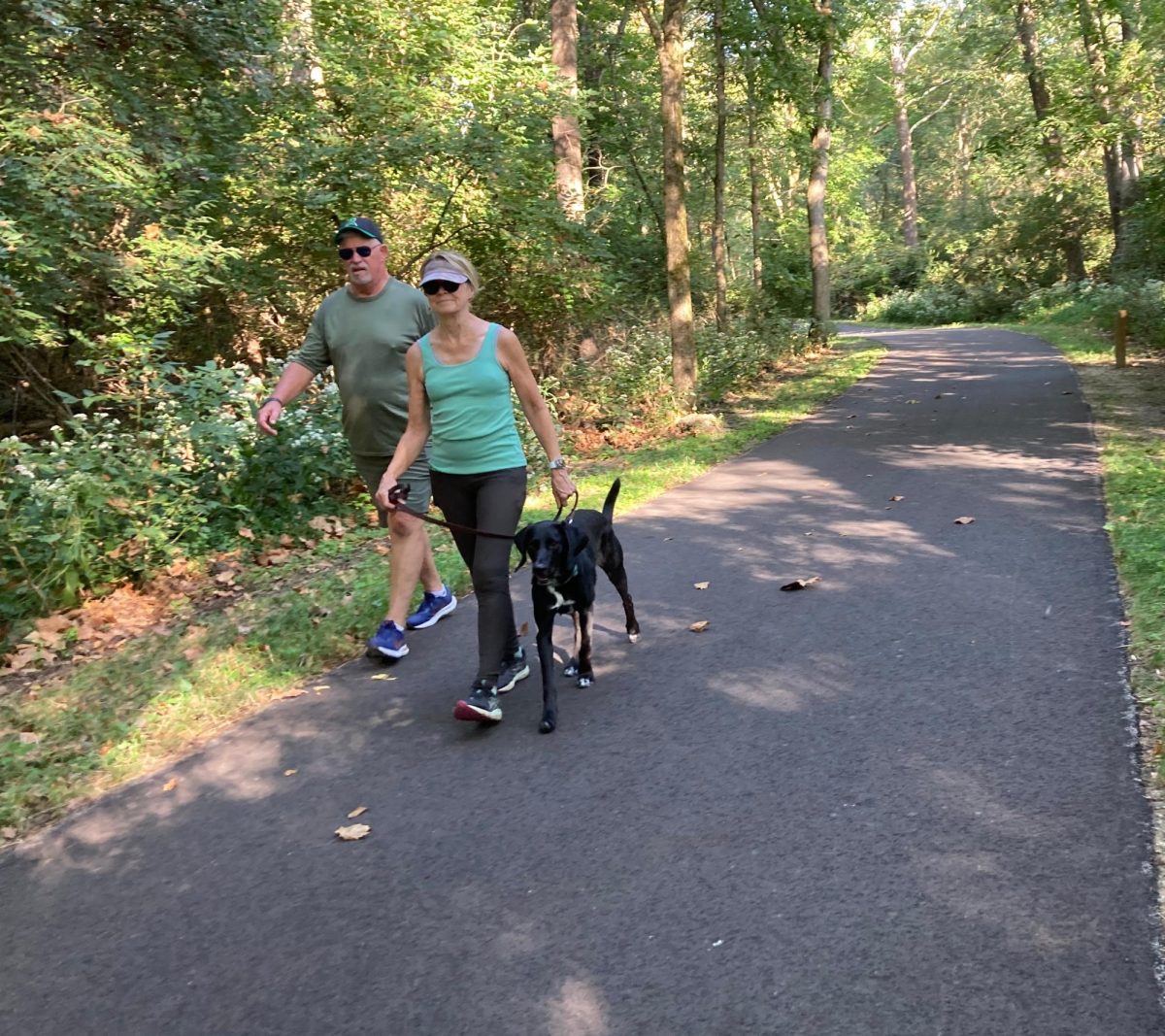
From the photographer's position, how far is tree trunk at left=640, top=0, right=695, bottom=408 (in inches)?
568

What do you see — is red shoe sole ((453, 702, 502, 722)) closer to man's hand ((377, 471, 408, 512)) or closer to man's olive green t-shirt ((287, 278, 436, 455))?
man's hand ((377, 471, 408, 512))

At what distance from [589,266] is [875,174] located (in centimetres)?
5790

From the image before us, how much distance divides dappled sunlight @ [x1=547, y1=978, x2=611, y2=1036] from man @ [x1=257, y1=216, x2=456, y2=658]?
3010 mm

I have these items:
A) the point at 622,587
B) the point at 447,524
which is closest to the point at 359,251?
the point at 447,524

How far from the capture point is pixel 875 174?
65438mm

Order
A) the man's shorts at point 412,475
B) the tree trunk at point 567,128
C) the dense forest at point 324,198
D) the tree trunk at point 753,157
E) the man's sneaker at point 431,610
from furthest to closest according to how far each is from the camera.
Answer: the tree trunk at point 753,157
the tree trunk at point 567,128
the dense forest at point 324,198
the man's sneaker at point 431,610
the man's shorts at point 412,475

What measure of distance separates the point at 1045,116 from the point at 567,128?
9240 millimetres

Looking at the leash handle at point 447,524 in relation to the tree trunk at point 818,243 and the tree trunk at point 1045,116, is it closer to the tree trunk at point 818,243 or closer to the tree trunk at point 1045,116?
the tree trunk at point 1045,116

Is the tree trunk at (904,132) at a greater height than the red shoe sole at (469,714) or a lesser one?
greater

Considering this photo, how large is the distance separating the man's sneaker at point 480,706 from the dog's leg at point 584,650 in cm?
60

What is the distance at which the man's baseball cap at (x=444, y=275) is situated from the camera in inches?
166

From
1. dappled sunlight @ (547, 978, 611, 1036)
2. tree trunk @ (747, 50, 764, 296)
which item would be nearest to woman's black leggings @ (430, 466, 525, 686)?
dappled sunlight @ (547, 978, 611, 1036)

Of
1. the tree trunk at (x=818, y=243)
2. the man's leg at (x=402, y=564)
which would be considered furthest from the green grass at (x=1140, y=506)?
the tree trunk at (x=818, y=243)

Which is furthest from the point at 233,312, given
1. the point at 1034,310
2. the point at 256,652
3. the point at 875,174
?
the point at 875,174
